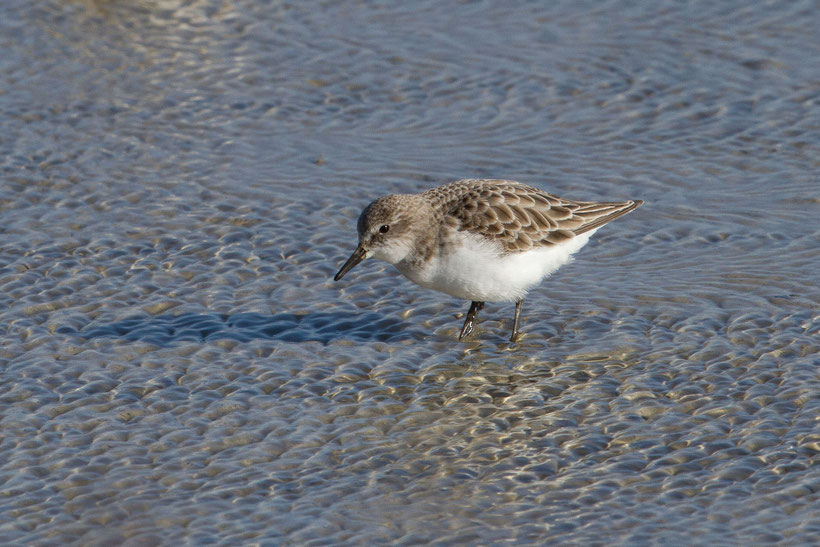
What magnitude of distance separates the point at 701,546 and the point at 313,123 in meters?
7.68

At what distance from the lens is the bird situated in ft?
29.4

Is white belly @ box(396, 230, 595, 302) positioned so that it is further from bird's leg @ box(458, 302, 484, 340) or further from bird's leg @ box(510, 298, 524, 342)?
bird's leg @ box(458, 302, 484, 340)

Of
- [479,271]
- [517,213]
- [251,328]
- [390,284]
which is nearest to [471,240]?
[479,271]

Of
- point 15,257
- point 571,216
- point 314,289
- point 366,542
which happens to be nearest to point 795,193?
point 571,216

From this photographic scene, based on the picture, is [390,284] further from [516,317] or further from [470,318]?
[516,317]

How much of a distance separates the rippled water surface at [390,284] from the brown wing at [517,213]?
0.69m

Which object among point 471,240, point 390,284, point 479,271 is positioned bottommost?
point 390,284

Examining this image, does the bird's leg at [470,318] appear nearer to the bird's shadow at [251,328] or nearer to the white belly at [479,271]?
the white belly at [479,271]

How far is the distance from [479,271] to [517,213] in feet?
2.26

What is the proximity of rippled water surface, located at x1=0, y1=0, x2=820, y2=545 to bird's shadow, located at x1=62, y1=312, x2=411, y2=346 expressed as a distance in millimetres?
33

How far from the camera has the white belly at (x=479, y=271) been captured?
891 cm

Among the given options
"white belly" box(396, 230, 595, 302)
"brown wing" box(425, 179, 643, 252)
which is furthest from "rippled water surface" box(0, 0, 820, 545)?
"brown wing" box(425, 179, 643, 252)

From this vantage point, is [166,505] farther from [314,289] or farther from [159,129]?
[159,129]

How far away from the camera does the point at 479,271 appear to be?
8.93 meters
